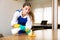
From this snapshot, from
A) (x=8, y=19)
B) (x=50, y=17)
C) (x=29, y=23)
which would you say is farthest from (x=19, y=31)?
(x=50, y=17)

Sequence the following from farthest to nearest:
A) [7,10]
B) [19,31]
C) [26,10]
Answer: [7,10]
[26,10]
[19,31]

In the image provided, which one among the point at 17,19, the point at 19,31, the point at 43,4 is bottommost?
the point at 19,31

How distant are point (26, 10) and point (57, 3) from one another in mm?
1052

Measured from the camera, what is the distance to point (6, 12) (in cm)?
286

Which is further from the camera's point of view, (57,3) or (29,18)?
(57,3)

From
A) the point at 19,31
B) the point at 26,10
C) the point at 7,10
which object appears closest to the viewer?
the point at 19,31

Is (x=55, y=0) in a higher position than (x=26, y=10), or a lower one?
higher

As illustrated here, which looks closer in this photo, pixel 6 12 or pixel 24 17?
pixel 24 17

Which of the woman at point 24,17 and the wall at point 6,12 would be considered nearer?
the woman at point 24,17

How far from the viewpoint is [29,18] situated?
2.08 meters

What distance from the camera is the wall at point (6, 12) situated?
9.27 feet

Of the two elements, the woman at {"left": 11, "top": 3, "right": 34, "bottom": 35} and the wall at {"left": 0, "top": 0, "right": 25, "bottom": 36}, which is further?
the wall at {"left": 0, "top": 0, "right": 25, "bottom": 36}

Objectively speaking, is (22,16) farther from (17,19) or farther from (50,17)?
(50,17)

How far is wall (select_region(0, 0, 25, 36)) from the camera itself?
2824mm
